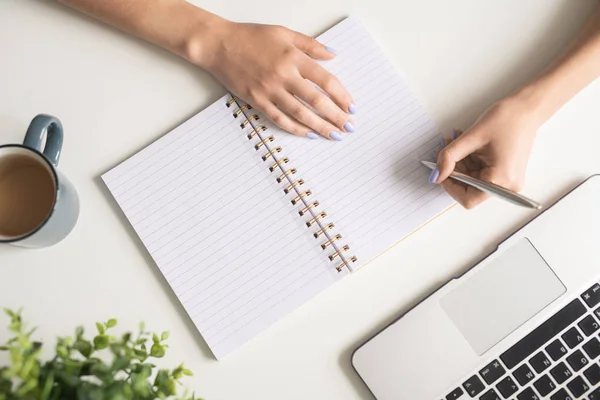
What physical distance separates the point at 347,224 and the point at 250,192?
136 mm

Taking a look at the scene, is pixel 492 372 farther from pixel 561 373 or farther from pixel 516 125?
pixel 516 125

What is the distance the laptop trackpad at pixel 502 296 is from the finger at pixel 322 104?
266 millimetres

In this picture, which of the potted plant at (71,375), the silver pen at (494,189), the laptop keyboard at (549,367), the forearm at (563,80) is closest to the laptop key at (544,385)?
the laptop keyboard at (549,367)

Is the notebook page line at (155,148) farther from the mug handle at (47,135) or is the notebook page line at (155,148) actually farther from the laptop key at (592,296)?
the laptop key at (592,296)

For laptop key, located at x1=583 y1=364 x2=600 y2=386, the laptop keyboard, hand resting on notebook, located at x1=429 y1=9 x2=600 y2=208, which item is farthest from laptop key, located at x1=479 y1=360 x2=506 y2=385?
hand resting on notebook, located at x1=429 y1=9 x2=600 y2=208

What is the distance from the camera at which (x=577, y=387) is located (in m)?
0.67

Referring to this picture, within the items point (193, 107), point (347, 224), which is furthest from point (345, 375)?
point (193, 107)

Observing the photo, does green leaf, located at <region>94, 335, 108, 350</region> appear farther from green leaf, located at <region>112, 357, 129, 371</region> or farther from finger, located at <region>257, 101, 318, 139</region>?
finger, located at <region>257, 101, 318, 139</region>

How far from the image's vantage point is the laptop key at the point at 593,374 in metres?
0.67

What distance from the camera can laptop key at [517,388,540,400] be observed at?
664 mm

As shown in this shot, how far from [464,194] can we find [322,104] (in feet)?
0.73

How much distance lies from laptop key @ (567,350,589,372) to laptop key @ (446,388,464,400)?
0.14 m

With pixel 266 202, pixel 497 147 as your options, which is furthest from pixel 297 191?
pixel 497 147

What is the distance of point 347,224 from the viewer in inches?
27.9
